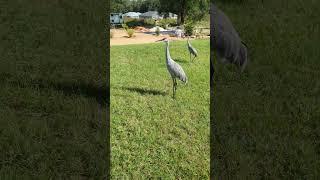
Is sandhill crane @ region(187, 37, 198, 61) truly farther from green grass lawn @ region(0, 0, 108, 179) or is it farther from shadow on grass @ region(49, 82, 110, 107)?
shadow on grass @ region(49, 82, 110, 107)

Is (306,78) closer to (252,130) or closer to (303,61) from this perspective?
(303,61)

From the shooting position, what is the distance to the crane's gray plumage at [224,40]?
8.59ft

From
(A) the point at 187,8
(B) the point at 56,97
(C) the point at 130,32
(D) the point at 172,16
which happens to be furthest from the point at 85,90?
(A) the point at 187,8

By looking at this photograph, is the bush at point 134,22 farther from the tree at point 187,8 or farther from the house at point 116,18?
the tree at point 187,8

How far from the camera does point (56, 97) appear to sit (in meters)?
4.25

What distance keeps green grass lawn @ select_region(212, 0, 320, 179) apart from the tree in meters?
0.50

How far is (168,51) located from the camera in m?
2.68

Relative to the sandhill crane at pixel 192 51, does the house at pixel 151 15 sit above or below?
above

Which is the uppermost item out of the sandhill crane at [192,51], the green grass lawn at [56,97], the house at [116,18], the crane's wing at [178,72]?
the house at [116,18]

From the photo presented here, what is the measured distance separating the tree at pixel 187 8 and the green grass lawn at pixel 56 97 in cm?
46

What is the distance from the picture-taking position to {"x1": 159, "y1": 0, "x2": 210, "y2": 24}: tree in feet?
8.29

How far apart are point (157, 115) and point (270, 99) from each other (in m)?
1.80

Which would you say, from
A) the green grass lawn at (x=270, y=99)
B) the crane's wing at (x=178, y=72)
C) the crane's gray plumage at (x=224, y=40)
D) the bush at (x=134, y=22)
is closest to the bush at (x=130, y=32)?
the bush at (x=134, y=22)

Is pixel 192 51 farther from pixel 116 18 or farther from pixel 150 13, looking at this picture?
pixel 116 18
